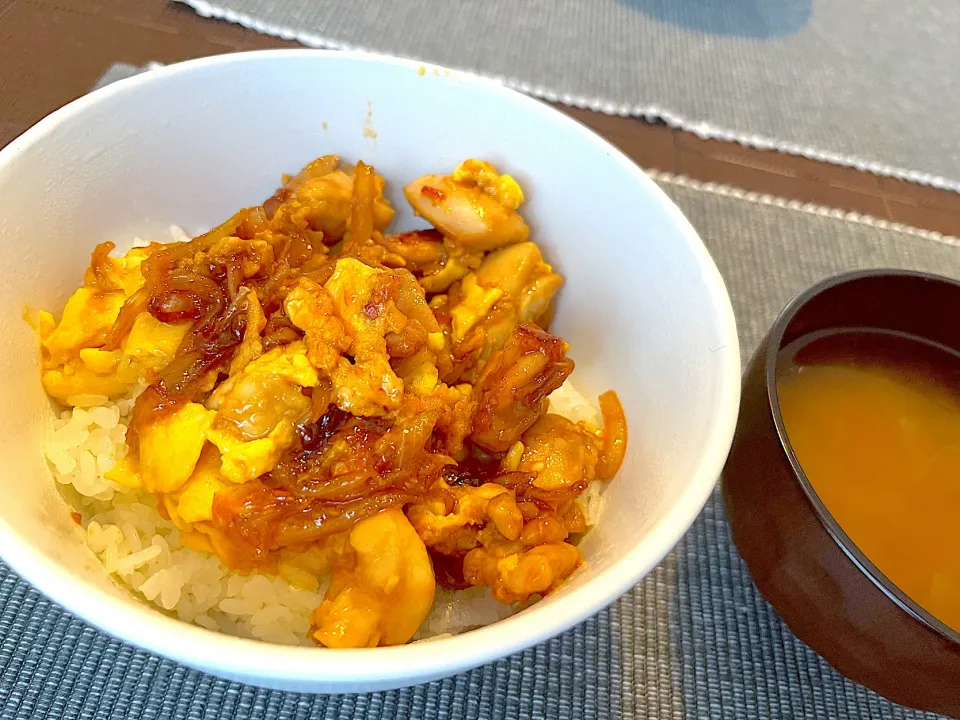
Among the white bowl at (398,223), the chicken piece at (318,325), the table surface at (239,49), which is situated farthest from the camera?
the table surface at (239,49)

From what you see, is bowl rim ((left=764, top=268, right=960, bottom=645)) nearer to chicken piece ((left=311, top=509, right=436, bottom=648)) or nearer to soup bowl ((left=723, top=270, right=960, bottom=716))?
soup bowl ((left=723, top=270, right=960, bottom=716))

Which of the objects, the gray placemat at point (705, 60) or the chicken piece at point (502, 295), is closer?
the chicken piece at point (502, 295)

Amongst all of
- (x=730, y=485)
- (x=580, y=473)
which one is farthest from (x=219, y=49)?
(x=730, y=485)

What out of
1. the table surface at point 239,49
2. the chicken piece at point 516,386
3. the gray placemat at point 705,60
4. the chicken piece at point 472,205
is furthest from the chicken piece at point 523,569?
the gray placemat at point 705,60

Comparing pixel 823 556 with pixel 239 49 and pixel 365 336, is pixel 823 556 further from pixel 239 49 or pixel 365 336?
pixel 239 49

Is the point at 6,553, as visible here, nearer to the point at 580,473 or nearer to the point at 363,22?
the point at 580,473

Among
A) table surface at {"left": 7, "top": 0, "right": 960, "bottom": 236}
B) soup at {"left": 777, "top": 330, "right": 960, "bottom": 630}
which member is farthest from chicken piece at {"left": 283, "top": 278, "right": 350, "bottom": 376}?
table surface at {"left": 7, "top": 0, "right": 960, "bottom": 236}

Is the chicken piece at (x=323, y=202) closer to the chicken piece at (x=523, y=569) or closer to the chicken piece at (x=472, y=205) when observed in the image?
the chicken piece at (x=472, y=205)
